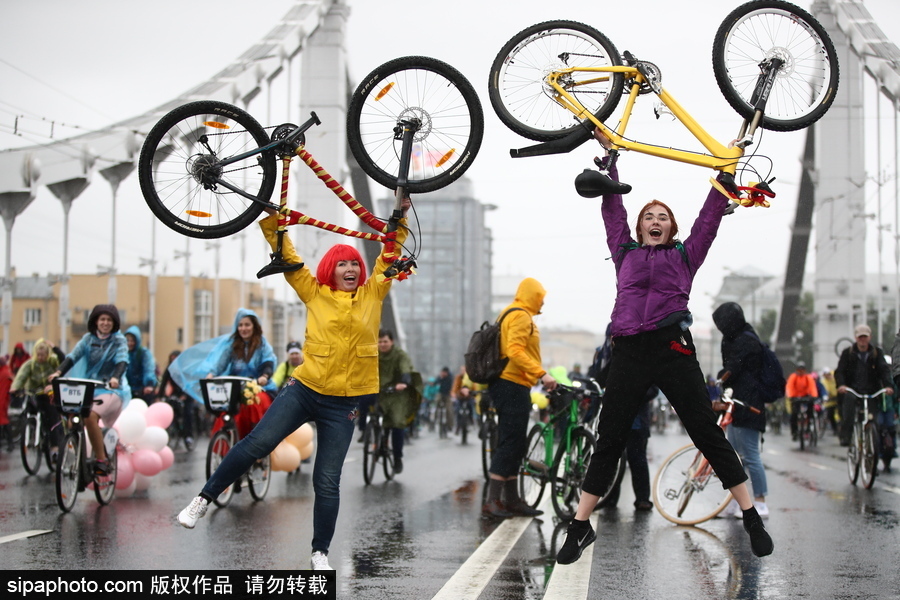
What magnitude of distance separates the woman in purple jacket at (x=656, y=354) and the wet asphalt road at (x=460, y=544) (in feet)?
1.53

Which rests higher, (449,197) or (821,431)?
(449,197)

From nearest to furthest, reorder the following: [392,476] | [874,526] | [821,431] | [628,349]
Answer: [628,349]
[874,526]
[392,476]
[821,431]

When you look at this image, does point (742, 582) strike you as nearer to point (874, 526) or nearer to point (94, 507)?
point (874, 526)

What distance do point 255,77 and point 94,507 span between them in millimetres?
36742

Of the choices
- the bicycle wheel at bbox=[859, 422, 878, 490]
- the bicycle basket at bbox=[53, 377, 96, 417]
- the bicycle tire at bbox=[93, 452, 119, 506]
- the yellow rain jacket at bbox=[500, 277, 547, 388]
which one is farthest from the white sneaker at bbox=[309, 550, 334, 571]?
the bicycle wheel at bbox=[859, 422, 878, 490]

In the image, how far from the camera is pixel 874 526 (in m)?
7.64

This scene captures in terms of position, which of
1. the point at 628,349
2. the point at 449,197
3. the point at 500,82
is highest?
the point at 449,197

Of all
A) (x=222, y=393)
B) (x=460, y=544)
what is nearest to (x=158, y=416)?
(x=222, y=393)

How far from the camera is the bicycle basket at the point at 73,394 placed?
27.0ft

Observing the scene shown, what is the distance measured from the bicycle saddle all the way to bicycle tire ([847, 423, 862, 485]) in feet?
23.0

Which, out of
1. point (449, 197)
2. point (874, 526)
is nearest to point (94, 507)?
point (874, 526)

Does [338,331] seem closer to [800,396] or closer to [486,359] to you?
[486,359]

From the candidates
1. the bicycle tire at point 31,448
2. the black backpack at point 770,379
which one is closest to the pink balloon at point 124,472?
the bicycle tire at point 31,448

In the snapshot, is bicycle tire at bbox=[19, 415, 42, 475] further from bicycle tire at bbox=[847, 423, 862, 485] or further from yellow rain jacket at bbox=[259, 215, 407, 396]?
bicycle tire at bbox=[847, 423, 862, 485]
